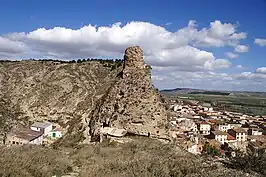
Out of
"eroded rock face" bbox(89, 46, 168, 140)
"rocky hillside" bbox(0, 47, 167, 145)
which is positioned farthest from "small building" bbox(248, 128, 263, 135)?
"eroded rock face" bbox(89, 46, 168, 140)

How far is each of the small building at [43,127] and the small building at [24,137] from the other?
737 millimetres

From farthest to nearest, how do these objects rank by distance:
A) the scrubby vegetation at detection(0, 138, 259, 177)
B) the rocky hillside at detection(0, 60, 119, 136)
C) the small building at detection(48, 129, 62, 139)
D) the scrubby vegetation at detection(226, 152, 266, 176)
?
the rocky hillside at detection(0, 60, 119, 136) < the small building at detection(48, 129, 62, 139) < the scrubby vegetation at detection(226, 152, 266, 176) < the scrubby vegetation at detection(0, 138, 259, 177)

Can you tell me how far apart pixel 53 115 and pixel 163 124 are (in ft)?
116

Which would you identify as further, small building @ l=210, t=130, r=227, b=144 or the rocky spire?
small building @ l=210, t=130, r=227, b=144

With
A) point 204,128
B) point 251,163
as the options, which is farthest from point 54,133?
point 204,128

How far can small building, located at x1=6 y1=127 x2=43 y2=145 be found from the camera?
111ft

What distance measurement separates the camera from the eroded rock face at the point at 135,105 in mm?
15961

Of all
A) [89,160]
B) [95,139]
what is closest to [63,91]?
[95,139]

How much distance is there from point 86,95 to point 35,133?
13610 mm

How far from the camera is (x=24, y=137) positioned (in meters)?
36.5

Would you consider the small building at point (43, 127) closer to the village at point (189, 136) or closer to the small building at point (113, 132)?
the village at point (189, 136)

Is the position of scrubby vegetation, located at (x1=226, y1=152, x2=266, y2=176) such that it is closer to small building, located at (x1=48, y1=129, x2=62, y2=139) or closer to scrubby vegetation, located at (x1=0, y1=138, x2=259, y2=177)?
scrubby vegetation, located at (x1=0, y1=138, x2=259, y2=177)

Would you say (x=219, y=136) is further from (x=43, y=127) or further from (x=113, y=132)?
(x=113, y=132)

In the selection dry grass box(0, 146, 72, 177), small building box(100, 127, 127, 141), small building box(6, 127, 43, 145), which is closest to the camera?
dry grass box(0, 146, 72, 177)
